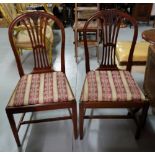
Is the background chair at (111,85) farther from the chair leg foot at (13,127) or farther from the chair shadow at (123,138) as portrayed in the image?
the chair leg foot at (13,127)

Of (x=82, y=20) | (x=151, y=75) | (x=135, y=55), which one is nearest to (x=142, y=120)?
(x=151, y=75)

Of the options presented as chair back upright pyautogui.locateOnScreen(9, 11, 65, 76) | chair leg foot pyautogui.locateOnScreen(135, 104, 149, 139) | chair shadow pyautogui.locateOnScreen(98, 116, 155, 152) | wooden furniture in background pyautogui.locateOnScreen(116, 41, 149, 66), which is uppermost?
chair back upright pyautogui.locateOnScreen(9, 11, 65, 76)

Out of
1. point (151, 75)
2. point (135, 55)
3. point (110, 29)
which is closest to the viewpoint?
point (110, 29)

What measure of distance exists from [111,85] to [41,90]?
519 millimetres

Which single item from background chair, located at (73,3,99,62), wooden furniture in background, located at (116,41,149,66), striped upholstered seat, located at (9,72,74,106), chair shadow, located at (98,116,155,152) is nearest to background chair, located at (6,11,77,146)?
striped upholstered seat, located at (9,72,74,106)

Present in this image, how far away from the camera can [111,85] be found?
4.82 ft

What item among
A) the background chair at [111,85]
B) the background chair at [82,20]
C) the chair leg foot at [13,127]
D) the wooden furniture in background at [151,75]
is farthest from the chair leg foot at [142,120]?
the background chair at [82,20]

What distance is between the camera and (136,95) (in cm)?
138

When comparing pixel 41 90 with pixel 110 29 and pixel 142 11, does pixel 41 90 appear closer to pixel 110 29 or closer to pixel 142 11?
pixel 110 29

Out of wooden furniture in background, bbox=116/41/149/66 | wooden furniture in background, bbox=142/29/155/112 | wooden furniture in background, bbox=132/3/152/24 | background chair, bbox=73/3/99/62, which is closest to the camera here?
wooden furniture in background, bbox=142/29/155/112

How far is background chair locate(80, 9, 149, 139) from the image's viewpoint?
1369 mm

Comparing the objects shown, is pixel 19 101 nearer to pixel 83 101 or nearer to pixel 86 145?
pixel 83 101

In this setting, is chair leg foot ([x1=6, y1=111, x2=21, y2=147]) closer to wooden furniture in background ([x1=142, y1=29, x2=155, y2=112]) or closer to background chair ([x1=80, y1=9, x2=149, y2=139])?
background chair ([x1=80, y1=9, x2=149, y2=139])

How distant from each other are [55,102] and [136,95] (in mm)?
568
